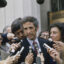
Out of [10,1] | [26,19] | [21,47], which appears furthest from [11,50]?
[10,1]

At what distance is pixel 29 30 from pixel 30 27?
0.17 ft

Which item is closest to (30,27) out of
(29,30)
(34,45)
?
(29,30)

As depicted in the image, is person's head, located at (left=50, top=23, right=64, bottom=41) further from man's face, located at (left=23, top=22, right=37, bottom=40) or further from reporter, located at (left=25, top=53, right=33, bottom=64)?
reporter, located at (left=25, top=53, right=33, bottom=64)

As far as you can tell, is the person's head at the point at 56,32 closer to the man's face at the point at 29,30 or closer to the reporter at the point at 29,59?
the man's face at the point at 29,30

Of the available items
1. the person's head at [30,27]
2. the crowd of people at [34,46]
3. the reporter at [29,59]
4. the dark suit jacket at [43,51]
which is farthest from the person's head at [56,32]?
the reporter at [29,59]

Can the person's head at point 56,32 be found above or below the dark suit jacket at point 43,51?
above

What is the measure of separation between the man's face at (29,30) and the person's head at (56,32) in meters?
0.22

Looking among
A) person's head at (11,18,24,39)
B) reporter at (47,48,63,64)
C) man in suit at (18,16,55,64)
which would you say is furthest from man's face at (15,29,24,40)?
reporter at (47,48,63,64)

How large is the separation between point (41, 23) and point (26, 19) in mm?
9009

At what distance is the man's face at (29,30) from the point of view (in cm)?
373

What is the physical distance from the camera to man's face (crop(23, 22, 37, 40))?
373 centimetres

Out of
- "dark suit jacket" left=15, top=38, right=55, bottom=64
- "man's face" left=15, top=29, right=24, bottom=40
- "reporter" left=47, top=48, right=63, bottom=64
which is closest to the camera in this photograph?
"reporter" left=47, top=48, right=63, bottom=64

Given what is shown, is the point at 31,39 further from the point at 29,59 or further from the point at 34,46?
the point at 29,59

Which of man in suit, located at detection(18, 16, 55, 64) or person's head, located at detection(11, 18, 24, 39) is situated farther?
person's head, located at detection(11, 18, 24, 39)
